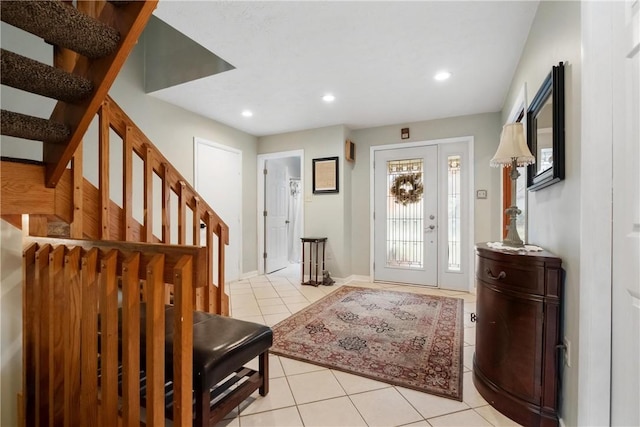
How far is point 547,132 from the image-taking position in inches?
65.2

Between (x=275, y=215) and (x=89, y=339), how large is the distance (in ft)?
14.1

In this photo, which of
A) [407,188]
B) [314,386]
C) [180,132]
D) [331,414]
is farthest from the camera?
[407,188]

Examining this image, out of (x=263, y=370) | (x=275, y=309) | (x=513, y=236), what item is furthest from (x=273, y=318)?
(x=513, y=236)

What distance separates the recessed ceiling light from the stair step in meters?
2.64

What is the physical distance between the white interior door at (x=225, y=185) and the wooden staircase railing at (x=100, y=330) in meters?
2.61

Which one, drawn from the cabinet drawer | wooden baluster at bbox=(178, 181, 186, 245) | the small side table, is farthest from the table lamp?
the small side table

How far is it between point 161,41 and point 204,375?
3546 millimetres

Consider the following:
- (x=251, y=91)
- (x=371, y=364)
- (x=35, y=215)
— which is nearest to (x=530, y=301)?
(x=371, y=364)

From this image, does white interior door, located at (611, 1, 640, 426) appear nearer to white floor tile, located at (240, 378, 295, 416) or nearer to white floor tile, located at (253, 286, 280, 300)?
white floor tile, located at (240, 378, 295, 416)

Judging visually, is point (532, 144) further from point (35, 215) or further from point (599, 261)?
point (35, 215)

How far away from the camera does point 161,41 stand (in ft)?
10.5

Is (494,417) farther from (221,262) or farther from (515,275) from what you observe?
(221,262)

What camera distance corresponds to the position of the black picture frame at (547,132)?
140 centimetres

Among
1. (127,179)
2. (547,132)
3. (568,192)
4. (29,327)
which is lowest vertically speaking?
(29,327)
